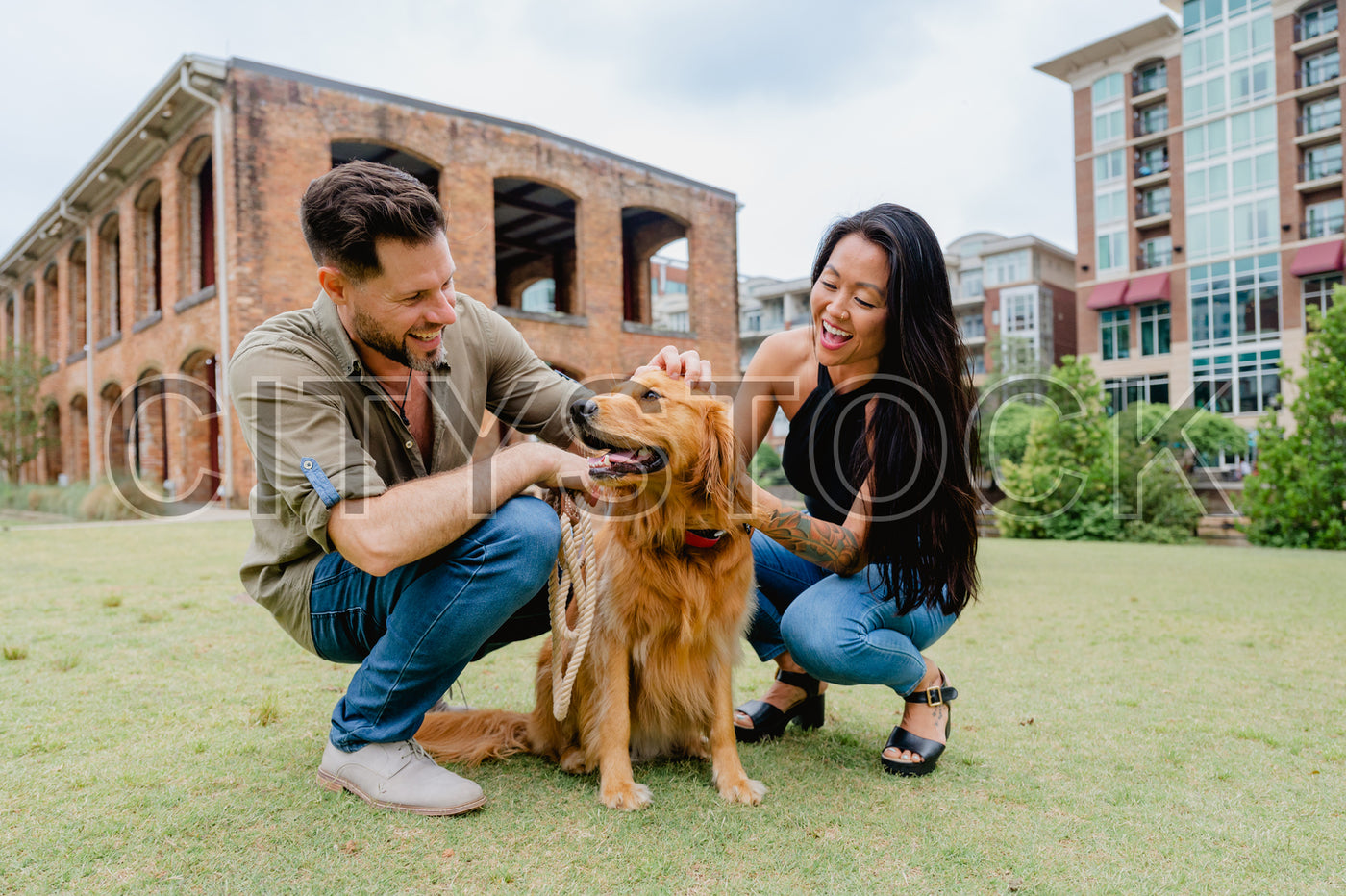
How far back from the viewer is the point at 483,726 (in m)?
2.54

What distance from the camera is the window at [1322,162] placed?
29505 millimetres

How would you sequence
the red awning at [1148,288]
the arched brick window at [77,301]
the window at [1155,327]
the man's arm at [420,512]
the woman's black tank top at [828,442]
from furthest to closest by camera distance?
the window at [1155,327] < the red awning at [1148,288] < the arched brick window at [77,301] < the woman's black tank top at [828,442] < the man's arm at [420,512]

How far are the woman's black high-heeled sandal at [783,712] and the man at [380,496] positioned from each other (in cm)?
105

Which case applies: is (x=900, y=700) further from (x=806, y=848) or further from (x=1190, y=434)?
(x=1190, y=434)

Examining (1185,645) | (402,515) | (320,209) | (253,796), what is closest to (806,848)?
(402,515)

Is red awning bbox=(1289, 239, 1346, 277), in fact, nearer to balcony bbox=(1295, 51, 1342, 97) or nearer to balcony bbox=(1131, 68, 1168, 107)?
balcony bbox=(1295, 51, 1342, 97)

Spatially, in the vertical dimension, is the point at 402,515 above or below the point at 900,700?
above

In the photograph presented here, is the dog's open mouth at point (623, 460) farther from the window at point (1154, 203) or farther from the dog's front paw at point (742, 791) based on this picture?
the window at point (1154, 203)

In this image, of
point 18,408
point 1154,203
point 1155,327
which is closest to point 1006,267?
point 1154,203

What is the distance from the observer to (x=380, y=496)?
6.42ft

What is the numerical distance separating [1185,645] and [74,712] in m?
5.05

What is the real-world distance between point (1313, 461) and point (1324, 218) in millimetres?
25968

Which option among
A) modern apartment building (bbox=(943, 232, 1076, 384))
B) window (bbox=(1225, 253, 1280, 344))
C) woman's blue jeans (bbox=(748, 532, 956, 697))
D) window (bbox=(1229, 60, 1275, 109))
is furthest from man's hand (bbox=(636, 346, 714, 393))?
modern apartment building (bbox=(943, 232, 1076, 384))

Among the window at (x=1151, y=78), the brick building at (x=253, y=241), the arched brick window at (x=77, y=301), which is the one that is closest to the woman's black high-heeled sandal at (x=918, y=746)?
the brick building at (x=253, y=241)
